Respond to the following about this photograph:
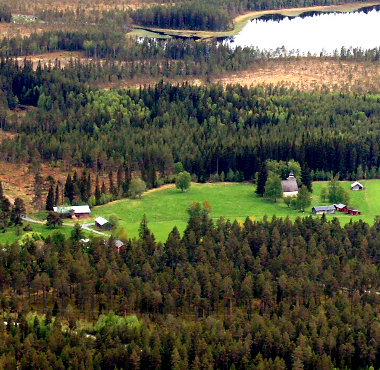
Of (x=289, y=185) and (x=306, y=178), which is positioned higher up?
(x=306, y=178)

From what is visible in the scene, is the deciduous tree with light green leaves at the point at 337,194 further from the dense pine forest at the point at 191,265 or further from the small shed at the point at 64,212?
the small shed at the point at 64,212

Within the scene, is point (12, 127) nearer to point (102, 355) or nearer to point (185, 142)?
point (185, 142)

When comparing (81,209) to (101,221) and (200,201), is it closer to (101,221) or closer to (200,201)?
(101,221)

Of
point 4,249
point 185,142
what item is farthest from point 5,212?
point 185,142

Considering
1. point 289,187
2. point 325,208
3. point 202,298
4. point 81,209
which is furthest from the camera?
point 289,187

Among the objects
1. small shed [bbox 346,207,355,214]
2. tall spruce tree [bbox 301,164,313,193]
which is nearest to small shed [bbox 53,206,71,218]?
tall spruce tree [bbox 301,164,313,193]

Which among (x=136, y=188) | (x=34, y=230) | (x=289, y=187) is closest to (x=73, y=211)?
(x=34, y=230)

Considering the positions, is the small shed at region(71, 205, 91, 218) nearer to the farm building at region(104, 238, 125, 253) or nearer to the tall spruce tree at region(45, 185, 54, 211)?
the tall spruce tree at region(45, 185, 54, 211)

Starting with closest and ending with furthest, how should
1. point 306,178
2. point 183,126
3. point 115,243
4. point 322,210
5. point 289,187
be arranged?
1. point 115,243
2. point 322,210
3. point 289,187
4. point 306,178
5. point 183,126
